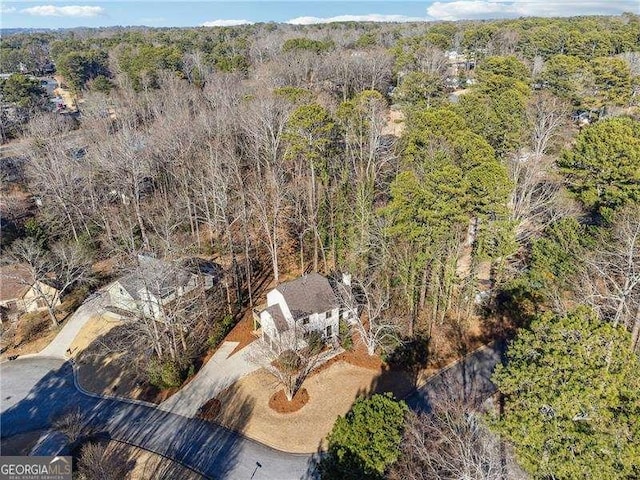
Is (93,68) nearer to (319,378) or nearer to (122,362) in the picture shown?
(122,362)

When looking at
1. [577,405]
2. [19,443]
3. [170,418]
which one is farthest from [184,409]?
[577,405]

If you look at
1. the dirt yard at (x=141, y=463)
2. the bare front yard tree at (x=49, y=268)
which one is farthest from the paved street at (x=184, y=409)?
the bare front yard tree at (x=49, y=268)

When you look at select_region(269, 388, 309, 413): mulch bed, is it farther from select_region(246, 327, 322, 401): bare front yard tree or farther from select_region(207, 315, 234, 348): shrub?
select_region(207, 315, 234, 348): shrub

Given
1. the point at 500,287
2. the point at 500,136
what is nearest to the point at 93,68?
the point at 500,136

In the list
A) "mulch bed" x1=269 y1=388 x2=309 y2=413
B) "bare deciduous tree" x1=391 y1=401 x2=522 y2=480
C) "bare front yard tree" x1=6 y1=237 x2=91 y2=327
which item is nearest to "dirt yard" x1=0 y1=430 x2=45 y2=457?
Result: "bare front yard tree" x1=6 y1=237 x2=91 y2=327

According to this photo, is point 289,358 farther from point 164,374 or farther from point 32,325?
point 32,325

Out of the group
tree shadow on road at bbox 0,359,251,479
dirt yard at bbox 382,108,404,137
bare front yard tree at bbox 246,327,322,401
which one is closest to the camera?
tree shadow on road at bbox 0,359,251,479

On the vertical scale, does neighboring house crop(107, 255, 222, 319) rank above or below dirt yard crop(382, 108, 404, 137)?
below
